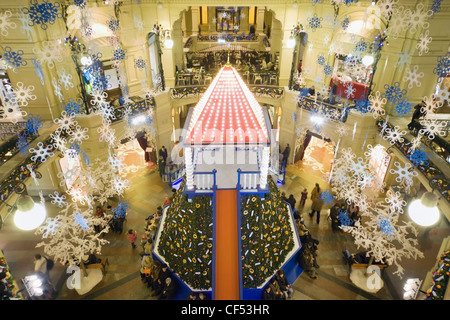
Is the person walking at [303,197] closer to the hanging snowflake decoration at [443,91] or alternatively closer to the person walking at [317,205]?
the person walking at [317,205]

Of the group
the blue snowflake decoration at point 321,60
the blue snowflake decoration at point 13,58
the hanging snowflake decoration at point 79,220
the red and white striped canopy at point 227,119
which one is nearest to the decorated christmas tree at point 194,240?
the red and white striped canopy at point 227,119

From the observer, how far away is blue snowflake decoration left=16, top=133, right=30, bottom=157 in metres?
10.3

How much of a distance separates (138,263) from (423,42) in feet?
44.0

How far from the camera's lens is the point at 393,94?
1224cm

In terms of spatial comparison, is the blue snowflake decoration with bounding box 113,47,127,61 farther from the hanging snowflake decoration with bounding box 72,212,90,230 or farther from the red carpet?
the red carpet

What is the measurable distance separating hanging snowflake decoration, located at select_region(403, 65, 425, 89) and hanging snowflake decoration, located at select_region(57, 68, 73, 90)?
13.6 m

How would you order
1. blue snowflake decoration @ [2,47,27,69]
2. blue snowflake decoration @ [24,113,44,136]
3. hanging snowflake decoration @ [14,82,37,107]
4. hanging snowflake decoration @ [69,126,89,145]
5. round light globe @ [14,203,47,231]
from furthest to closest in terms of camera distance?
hanging snowflake decoration @ [69,126,89,145]
hanging snowflake decoration @ [14,82,37,107]
blue snowflake decoration @ [24,113,44,136]
blue snowflake decoration @ [2,47,27,69]
round light globe @ [14,203,47,231]

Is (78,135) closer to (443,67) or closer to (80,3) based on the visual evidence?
(80,3)

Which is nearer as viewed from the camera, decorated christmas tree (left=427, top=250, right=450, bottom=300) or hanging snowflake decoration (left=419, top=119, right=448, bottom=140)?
decorated christmas tree (left=427, top=250, right=450, bottom=300)

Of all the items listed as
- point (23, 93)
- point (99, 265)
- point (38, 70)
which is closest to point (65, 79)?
point (38, 70)

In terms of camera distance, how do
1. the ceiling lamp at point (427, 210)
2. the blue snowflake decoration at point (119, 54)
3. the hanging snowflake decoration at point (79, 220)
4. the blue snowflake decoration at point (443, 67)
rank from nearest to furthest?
the ceiling lamp at point (427, 210), the hanging snowflake decoration at point (79, 220), the blue snowflake decoration at point (443, 67), the blue snowflake decoration at point (119, 54)

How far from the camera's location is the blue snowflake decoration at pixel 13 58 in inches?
421

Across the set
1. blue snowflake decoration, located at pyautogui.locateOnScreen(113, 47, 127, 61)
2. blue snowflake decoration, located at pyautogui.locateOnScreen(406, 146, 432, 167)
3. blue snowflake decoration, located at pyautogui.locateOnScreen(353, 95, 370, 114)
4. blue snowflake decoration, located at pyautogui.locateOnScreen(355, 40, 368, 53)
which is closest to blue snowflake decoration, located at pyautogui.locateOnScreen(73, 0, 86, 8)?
blue snowflake decoration, located at pyautogui.locateOnScreen(113, 47, 127, 61)

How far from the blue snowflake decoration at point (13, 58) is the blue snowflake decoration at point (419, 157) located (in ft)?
45.9
